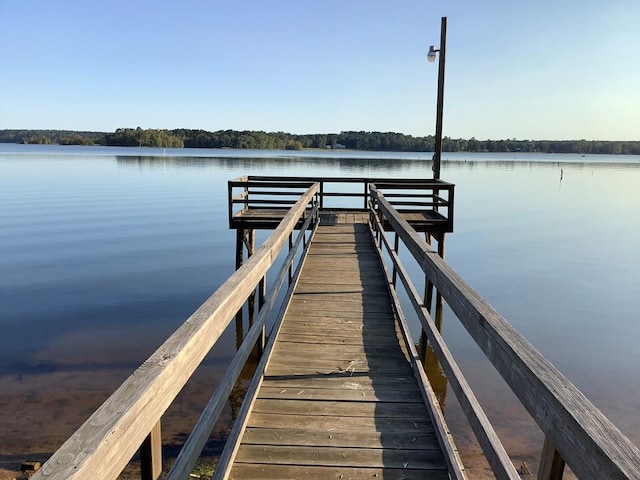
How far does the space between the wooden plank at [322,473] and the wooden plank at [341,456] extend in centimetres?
3

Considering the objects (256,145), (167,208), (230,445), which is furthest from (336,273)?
(256,145)

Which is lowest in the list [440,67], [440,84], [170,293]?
[170,293]

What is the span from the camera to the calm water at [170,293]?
702 cm

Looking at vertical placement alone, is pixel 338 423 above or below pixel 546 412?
below

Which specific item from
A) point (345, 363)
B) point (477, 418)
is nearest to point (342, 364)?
point (345, 363)

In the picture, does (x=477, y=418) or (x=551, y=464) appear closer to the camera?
(x=551, y=464)

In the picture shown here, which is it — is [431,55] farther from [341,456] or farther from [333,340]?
[341,456]

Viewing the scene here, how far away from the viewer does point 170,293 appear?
1193cm

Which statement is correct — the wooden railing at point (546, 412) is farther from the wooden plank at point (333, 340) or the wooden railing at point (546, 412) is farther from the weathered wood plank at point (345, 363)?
the wooden plank at point (333, 340)

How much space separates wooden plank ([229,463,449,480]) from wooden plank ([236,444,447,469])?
0.11ft

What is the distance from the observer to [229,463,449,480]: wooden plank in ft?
8.02

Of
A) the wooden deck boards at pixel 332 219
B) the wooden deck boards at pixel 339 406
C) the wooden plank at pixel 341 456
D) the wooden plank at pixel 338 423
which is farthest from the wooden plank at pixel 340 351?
the wooden deck boards at pixel 332 219

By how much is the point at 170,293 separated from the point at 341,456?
32.9 ft

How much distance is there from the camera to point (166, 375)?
1514mm
